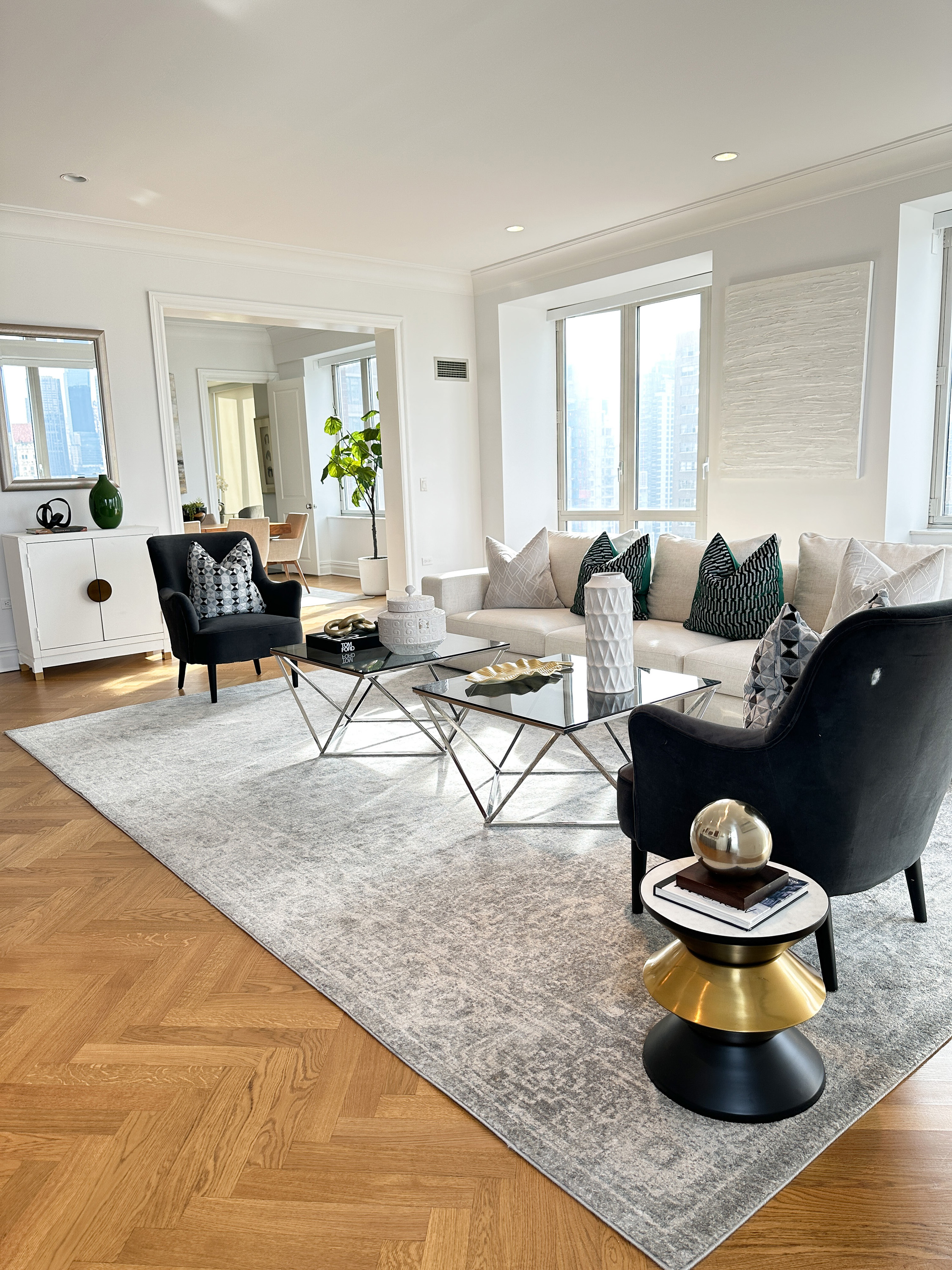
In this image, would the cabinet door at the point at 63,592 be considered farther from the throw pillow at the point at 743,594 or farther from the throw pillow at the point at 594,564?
the throw pillow at the point at 743,594

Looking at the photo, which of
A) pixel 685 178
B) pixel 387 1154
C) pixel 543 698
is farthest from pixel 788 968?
pixel 685 178

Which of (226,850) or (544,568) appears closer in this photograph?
(226,850)

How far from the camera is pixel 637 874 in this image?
7.64 feet

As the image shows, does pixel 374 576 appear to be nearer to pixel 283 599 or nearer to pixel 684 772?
pixel 283 599

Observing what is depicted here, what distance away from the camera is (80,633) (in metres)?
5.57

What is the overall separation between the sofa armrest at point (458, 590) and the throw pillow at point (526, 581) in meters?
0.09

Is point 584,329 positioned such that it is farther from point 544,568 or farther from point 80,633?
point 80,633

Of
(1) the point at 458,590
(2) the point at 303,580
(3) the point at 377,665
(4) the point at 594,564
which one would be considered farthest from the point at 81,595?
(2) the point at 303,580

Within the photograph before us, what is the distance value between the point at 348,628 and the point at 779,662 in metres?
2.34

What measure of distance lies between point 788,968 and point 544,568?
3.49m

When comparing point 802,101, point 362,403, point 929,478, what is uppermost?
point 802,101

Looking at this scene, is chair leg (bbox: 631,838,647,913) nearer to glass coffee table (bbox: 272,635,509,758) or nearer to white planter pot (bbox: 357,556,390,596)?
glass coffee table (bbox: 272,635,509,758)

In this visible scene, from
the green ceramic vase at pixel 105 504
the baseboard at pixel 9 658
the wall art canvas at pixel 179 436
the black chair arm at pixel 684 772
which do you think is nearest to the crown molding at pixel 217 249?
the green ceramic vase at pixel 105 504

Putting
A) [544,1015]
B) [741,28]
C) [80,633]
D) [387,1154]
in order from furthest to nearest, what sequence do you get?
[80,633] → [741,28] → [544,1015] → [387,1154]
